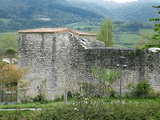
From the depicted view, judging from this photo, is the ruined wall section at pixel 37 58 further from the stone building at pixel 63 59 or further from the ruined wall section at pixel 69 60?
the ruined wall section at pixel 69 60

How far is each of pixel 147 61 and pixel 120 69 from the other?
195cm

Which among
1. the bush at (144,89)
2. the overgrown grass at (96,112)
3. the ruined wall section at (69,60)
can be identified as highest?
the ruined wall section at (69,60)

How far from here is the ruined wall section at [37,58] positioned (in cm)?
1891

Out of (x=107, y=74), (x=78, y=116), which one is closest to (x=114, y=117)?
(x=78, y=116)

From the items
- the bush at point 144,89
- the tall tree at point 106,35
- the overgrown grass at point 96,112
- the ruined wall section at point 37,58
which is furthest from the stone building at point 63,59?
the tall tree at point 106,35

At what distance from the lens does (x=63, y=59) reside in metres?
19.2

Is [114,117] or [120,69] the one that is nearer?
[114,117]

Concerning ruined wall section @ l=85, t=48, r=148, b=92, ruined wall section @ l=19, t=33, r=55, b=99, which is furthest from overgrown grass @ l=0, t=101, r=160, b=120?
ruined wall section @ l=19, t=33, r=55, b=99

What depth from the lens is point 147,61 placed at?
1827 centimetres

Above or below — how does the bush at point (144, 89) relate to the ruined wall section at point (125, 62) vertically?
below

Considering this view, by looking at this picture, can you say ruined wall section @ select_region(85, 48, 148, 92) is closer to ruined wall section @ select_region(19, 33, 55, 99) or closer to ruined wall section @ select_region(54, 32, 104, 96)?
ruined wall section @ select_region(54, 32, 104, 96)

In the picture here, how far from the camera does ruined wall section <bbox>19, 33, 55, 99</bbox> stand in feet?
62.0

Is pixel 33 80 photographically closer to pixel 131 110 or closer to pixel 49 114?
pixel 49 114

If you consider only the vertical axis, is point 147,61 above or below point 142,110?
above
